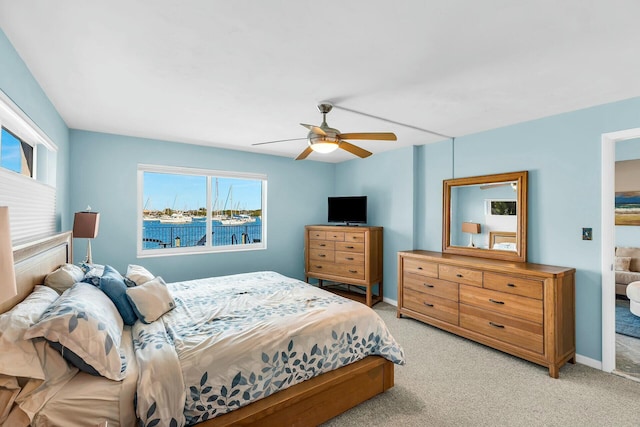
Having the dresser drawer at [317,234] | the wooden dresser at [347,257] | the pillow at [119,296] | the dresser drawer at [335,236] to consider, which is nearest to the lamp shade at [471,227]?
the wooden dresser at [347,257]

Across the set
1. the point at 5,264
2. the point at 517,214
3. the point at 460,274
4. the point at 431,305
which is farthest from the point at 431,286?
the point at 5,264

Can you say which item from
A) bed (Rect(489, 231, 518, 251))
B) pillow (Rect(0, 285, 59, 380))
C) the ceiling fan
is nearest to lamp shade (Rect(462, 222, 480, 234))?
bed (Rect(489, 231, 518, 251))

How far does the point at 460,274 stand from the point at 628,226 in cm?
374

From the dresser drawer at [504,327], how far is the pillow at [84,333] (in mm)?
3146

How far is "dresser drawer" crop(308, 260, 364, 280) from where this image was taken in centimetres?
459

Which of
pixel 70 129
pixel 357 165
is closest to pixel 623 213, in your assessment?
pixel 357 165

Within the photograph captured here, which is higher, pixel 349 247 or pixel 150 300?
pixel 349 247

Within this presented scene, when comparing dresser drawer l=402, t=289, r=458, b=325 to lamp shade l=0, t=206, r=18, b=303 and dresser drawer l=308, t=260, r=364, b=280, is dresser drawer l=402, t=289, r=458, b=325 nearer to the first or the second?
dresser drawer l=308, t=260, r=364, b=280

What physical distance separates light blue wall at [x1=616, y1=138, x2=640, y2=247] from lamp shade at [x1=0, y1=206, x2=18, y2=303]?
22.0 feet

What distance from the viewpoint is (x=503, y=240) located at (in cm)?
342

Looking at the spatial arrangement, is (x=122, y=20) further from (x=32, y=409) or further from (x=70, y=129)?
(x=70, y=129)

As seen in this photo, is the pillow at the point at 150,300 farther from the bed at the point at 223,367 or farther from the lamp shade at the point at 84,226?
the lamp shade at the point at 84,226

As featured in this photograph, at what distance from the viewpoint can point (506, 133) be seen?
3.42 m

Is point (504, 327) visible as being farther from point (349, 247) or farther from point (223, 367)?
point (223, 367)
